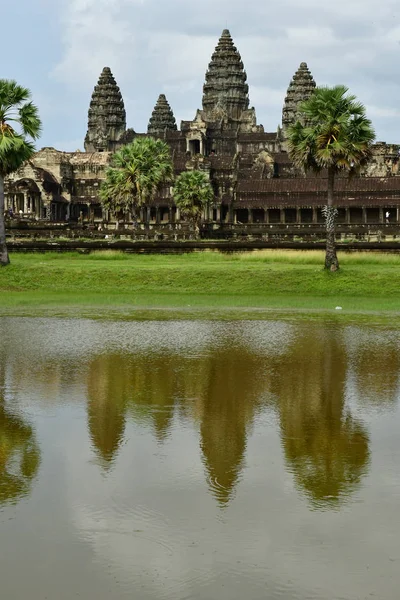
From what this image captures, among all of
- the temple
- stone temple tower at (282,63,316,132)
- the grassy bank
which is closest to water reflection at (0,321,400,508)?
the grassy bank

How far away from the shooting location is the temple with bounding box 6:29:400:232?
91.6 m

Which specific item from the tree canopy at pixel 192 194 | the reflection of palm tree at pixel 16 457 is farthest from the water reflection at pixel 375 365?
the tree canopy at pixel 192 194

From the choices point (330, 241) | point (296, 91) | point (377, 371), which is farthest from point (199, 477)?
point (296, 91)

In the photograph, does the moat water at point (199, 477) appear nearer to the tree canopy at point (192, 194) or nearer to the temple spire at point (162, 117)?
the tree canopy at point (192, 194)

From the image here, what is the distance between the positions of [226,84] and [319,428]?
13138 cm

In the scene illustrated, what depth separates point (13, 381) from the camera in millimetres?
17828

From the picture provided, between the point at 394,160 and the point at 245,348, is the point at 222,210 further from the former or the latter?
the point at 245,348

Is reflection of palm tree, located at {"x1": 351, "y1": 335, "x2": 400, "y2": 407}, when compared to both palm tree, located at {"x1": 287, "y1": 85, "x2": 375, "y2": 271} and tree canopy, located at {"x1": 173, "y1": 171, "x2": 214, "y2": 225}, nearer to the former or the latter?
palm tree, located at {"x1": 287, "y1": 85, "x2": 375, "y2": 271}

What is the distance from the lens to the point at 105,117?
144000mm

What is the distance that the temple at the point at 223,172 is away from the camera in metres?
91.6

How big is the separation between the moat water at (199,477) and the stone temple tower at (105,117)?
A: 409 feet

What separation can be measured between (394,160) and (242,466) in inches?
4215

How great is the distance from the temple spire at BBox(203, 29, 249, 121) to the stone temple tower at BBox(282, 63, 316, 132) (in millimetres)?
6764

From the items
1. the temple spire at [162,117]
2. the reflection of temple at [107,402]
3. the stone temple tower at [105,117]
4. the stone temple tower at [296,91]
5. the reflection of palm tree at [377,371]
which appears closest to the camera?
the reflection of temple at [107,402]
